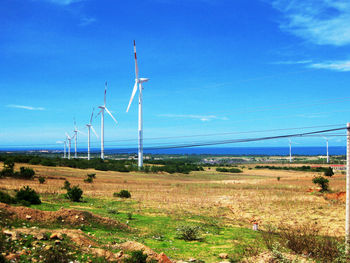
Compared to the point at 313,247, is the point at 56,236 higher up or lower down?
higher up

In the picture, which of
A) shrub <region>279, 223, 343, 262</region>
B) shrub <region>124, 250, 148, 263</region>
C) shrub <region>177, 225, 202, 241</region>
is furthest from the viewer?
shrub <region>177, 225, 202, 241</region>

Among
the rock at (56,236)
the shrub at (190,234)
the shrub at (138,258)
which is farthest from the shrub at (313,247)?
the rock at (56,236)

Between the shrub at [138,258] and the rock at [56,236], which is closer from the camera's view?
the shrub at [138,258]

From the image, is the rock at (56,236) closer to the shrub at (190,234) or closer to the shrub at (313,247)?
the shrub at (190,234)

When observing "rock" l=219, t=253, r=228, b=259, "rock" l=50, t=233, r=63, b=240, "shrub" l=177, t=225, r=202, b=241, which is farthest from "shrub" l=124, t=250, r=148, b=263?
"shrub" l=177, t=225, r=202, b=241

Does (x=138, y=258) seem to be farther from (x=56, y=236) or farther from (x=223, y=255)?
(x=223, y=255)

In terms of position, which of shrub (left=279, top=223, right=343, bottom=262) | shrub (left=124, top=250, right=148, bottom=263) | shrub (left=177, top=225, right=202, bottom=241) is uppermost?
shrub (left=124, top=250, right=148, bottom=263)

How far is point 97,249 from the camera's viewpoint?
12781 millimetres

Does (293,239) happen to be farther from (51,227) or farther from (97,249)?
(51,227)

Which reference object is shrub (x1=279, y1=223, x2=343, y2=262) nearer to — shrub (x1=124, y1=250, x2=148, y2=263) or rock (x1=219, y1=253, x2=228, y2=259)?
rock (x1=219, y1=253, x2=228, y2=259)

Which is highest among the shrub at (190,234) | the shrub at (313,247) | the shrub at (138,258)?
the shrub at (138,258)

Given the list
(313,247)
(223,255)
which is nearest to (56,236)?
(223,255)

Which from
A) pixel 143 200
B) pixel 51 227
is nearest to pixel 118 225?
pixel 51 227

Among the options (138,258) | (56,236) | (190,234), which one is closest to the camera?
(138,258)
